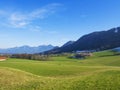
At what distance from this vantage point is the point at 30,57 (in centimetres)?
14738

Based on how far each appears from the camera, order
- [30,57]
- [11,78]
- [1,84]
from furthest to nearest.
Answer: [30,57]
[11,78]
[1,84]

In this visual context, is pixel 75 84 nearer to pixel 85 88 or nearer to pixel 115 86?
pixel 85 88

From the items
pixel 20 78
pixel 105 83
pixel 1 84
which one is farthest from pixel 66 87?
pixel 20 78

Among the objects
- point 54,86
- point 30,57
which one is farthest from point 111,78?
point 30,57

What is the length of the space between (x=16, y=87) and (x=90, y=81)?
9.13 m

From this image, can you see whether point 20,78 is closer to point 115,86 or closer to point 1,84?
point 1,84

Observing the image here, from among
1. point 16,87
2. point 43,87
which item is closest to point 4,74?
point 16,87

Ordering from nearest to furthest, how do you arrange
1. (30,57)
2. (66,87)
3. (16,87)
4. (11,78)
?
(66,87)
(16,87)
(11,78)
(30,57)

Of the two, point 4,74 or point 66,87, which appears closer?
point 66,87

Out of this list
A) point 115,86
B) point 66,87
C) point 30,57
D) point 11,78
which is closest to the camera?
point 115,86

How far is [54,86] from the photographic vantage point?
3036 centimetres

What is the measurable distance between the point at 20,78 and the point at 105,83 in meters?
16.2

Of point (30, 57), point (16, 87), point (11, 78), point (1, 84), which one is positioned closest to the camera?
point (16, 87)

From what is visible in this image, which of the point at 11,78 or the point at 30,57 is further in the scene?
the point at 30,57
